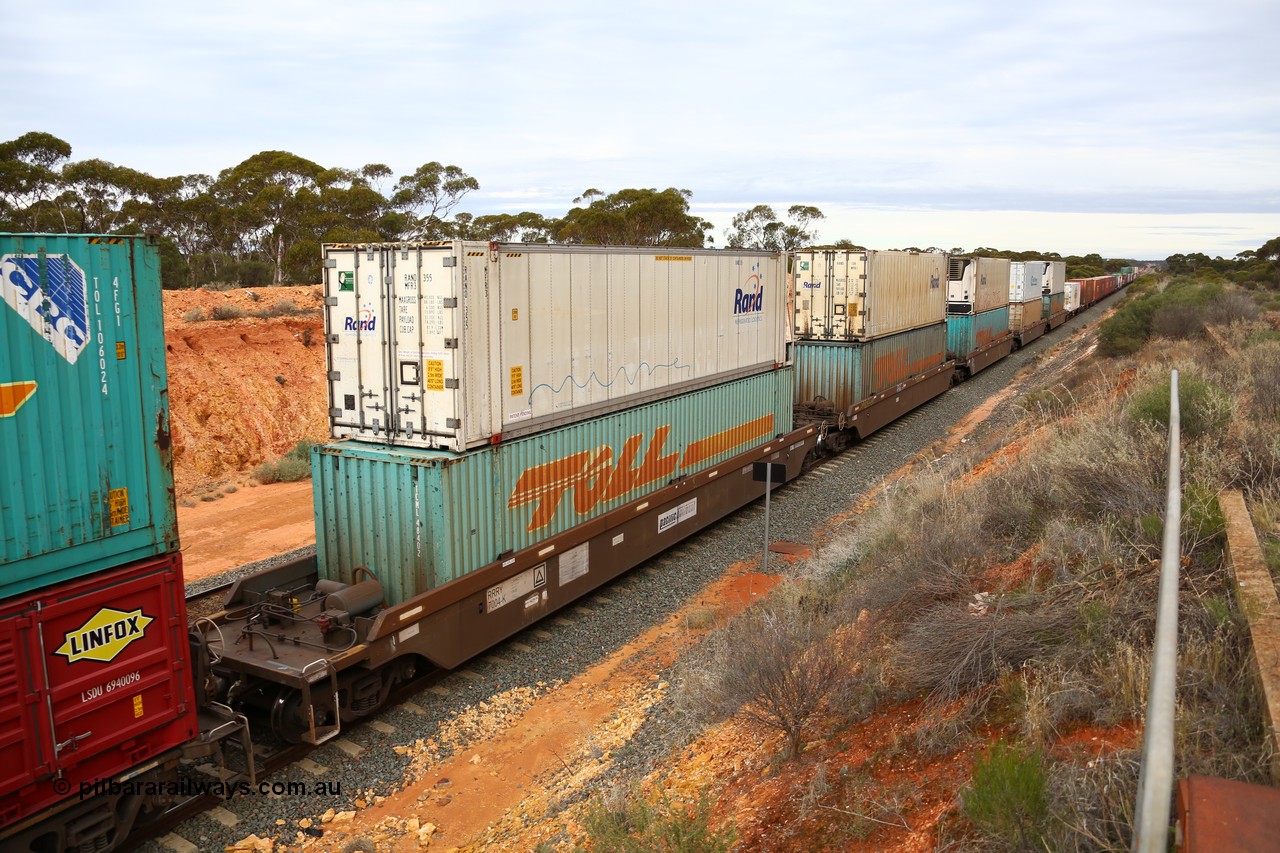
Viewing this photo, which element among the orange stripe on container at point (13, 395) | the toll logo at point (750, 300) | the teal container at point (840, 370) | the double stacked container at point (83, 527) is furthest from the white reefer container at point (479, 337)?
the teal container at point (840, 370)

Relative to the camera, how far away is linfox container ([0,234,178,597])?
523 cm

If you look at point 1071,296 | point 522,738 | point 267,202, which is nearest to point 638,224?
point 267,202

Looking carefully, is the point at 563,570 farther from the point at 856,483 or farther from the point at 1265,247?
the point at 1265,247

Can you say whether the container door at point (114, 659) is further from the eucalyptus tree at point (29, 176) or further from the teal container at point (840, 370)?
the eucalyptus tree at point (29, 176)

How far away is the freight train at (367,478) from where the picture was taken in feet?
17.7

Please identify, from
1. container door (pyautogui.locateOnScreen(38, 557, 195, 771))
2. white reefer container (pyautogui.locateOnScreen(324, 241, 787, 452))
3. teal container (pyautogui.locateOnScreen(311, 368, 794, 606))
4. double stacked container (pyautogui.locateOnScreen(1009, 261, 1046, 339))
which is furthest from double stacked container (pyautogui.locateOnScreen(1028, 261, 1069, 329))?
container door (pyautogui.locateOnScreen(38, 557, 195, 771))

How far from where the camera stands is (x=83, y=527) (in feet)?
18.4

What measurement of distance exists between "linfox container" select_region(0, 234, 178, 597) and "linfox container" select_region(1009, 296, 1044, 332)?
122 feet

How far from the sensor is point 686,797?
600cm

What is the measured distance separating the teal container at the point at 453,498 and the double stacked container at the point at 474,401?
0.02 m

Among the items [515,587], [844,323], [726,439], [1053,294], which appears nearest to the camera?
[515,587]

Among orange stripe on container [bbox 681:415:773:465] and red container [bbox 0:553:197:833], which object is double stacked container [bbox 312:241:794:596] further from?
red container [bbox 0:553:197:833]

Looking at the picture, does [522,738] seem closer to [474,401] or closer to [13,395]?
[474,401]

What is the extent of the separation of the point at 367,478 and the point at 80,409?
11.3 ft
